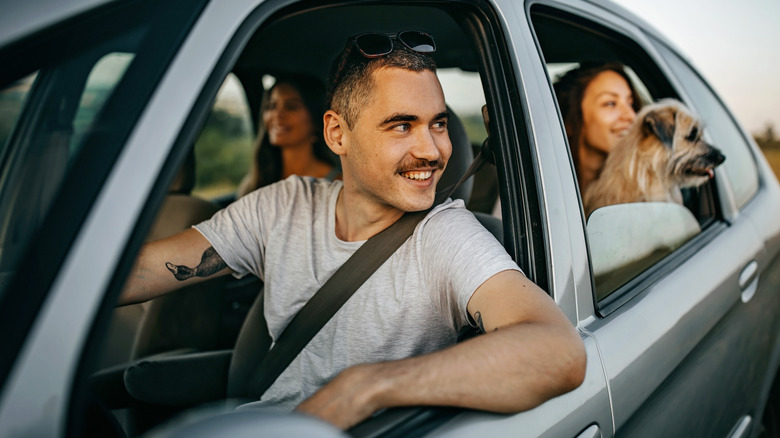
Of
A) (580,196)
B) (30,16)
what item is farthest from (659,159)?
(30,16)

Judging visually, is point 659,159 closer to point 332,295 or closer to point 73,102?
point 332,295

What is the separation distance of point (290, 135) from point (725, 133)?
2.43 m

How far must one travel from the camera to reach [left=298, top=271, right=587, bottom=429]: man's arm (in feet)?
3.45

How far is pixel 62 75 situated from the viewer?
3.25ft

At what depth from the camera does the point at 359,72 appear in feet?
5.60

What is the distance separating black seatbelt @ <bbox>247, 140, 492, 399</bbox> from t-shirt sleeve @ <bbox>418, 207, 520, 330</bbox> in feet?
0.29

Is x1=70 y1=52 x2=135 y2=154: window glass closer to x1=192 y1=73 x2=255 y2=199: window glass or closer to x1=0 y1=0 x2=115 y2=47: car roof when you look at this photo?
x1=0 y1=0 x2=115 y2=47: car roof

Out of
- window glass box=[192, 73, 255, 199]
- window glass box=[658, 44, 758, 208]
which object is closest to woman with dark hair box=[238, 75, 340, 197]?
window glass box=[192, 73, 255, 199]

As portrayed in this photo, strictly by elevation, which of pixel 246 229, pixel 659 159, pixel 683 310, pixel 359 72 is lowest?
pixel 683 310

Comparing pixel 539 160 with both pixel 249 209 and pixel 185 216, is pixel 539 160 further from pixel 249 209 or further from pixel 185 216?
pixel 185 216

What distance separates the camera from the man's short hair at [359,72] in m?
1.64

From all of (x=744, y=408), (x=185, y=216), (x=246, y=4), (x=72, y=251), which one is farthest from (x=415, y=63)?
(x=744, y=408)

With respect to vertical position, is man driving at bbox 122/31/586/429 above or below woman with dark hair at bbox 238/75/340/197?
below

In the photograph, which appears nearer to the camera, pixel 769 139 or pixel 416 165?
pixel 416 165
